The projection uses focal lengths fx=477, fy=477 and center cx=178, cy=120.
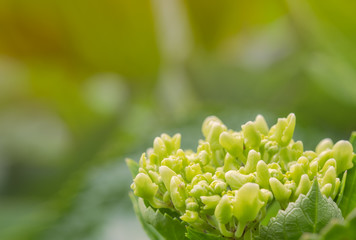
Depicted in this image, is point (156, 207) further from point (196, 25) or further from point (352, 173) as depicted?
point (196, 25)

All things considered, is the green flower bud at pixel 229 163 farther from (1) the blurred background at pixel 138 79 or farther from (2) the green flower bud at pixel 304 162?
(1) the blurred background at pixel 138 79

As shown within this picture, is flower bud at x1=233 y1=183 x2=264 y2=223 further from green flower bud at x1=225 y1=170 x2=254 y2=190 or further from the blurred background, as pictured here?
the blurred background

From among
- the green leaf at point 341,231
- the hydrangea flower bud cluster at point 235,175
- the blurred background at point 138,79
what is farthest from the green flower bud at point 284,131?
the blurred background at point 138,79

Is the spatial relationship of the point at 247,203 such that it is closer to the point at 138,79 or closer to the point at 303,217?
the point at 303,217

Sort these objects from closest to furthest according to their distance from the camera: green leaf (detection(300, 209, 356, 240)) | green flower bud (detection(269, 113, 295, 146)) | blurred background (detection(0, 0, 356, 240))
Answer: green leaf (detection(300, 209, 356, 240)) → green flower bud (detection(269, 113, 295, 146)) → blurred background (detection(0, 0, 356, 240))

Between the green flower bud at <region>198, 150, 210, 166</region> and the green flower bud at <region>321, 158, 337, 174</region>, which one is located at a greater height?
the green flower bud at <region>198, 150, 210, 166</region>

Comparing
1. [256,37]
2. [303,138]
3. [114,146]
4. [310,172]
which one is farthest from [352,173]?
[256,37]

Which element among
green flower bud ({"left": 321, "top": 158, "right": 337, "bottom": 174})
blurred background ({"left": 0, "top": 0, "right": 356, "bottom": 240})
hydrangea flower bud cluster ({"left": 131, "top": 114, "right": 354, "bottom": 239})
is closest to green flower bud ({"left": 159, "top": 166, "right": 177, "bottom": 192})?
hydrangea flower bud cluster ({"left": 131, "top": 114, "right": 354, "bottom": 239})
